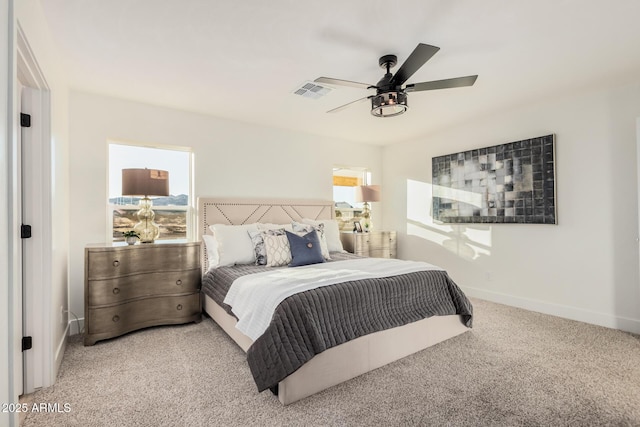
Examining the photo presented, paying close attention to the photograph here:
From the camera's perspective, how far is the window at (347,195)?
5.42 meters

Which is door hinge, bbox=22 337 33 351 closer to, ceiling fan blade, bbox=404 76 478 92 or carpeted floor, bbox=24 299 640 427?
carpeted floor, bbox=24 299 640 427

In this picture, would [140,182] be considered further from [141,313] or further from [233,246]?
[141,313]

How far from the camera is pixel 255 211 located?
168 inches

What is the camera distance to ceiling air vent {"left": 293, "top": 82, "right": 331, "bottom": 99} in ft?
10.3

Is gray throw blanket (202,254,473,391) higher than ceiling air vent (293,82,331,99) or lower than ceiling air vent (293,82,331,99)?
lower

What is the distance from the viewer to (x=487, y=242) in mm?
4238

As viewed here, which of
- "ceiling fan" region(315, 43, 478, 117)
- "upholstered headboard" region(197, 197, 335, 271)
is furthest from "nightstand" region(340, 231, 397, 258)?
"ceiling fan" region(315, 43, 478, 117)

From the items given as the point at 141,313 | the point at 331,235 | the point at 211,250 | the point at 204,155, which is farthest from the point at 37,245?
the point at 331,235

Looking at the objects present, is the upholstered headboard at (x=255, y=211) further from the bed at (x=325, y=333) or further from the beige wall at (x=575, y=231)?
the beige wall at (x=575, y=231)

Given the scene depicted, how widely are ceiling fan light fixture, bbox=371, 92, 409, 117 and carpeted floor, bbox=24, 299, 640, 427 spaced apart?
198 centimetres

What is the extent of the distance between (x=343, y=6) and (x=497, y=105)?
264 cm

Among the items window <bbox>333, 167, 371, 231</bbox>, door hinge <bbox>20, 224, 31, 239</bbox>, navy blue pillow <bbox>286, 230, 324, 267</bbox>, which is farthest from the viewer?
window <bbox>333, 167, 371, 231</bbox>

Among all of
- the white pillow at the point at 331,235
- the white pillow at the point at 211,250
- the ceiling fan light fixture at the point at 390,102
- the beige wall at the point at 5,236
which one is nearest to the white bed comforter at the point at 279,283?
the white pillow at the point at 211,250

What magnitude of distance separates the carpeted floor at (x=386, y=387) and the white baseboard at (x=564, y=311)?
0.16 meters
